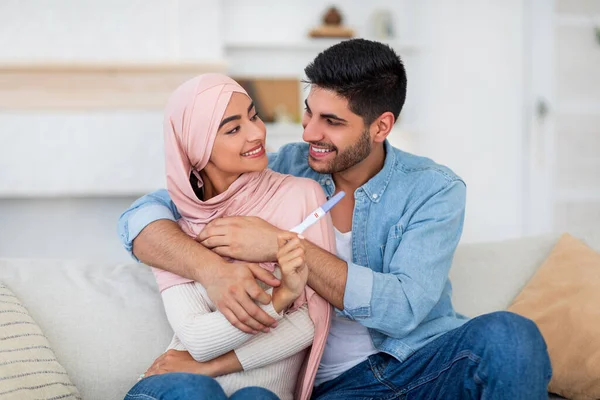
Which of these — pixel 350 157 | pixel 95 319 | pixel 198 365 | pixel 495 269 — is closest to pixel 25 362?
pixel 95 319

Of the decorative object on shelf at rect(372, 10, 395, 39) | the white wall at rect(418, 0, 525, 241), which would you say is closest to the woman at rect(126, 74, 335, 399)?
the decorative object on shelf at rect(372, 10, 395, 39)

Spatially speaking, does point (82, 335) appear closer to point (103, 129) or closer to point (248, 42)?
point (103, 129)

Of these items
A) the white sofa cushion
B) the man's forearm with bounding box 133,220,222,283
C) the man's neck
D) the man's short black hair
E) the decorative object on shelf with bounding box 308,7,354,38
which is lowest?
the white sofa cushion

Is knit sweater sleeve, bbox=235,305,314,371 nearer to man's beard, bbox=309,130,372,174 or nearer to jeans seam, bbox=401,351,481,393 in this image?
jeans seam, bbox=401,351,481,393

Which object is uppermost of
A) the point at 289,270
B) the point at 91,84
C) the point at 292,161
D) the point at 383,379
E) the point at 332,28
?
the point at 332,28

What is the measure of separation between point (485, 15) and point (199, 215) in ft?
12.0

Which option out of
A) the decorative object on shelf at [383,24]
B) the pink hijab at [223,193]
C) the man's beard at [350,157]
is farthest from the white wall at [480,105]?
the pink hijab at [223,193]

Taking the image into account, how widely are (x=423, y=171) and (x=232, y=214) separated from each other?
496mm

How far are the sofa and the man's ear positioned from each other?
0.55 metres

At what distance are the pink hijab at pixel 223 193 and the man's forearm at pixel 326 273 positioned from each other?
4 centimetres

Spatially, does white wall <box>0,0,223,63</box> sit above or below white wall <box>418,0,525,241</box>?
above

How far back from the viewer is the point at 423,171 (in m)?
1.82

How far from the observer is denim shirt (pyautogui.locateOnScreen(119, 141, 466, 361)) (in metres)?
1.59

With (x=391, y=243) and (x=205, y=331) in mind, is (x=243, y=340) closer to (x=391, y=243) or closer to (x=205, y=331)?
(x=205, y=331)
